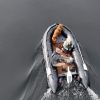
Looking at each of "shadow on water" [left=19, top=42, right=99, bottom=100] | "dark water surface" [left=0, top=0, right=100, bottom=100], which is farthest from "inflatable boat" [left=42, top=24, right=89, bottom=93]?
"dark water surface" [left=0, top=0, right=100, bottom=100]

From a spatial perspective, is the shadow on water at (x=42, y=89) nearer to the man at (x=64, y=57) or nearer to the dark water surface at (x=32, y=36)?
the dark water surface at (x=32, y=36)

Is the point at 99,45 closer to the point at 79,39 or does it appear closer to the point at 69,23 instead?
the point at 79,39

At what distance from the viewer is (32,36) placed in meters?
17.9

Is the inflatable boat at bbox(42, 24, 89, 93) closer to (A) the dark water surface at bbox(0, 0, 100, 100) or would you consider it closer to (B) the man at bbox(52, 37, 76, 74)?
(B) the man at bbox(52, 37, 76, 74)

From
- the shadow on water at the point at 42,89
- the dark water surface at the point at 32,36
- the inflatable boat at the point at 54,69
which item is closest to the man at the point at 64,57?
the inflatable boat at the point at 54,69

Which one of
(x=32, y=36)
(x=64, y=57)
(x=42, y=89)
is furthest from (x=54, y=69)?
(x=32, y=36)

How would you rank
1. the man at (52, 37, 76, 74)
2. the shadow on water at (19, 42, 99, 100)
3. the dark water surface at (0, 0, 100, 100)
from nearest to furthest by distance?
the shadow on water at (19, 42, 99, 100)
the man at (52, 37, 76, 74)
the dark water surface at (0, 0, 100, 100)

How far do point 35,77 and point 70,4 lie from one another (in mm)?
6025

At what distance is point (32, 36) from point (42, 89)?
161 inches

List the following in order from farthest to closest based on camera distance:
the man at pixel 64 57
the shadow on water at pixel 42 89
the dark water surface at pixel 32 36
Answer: the dark water surface at pixel 32 36, the man at pixel 64 57, the shadow on water at pixel 42 89

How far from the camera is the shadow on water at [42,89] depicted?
1380 centimetres

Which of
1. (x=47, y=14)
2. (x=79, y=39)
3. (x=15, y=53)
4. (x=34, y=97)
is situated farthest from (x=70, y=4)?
(x=34, y=97)

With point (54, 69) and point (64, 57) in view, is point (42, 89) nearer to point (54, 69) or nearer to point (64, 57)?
point (54, 69)

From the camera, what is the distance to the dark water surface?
15109 mm
